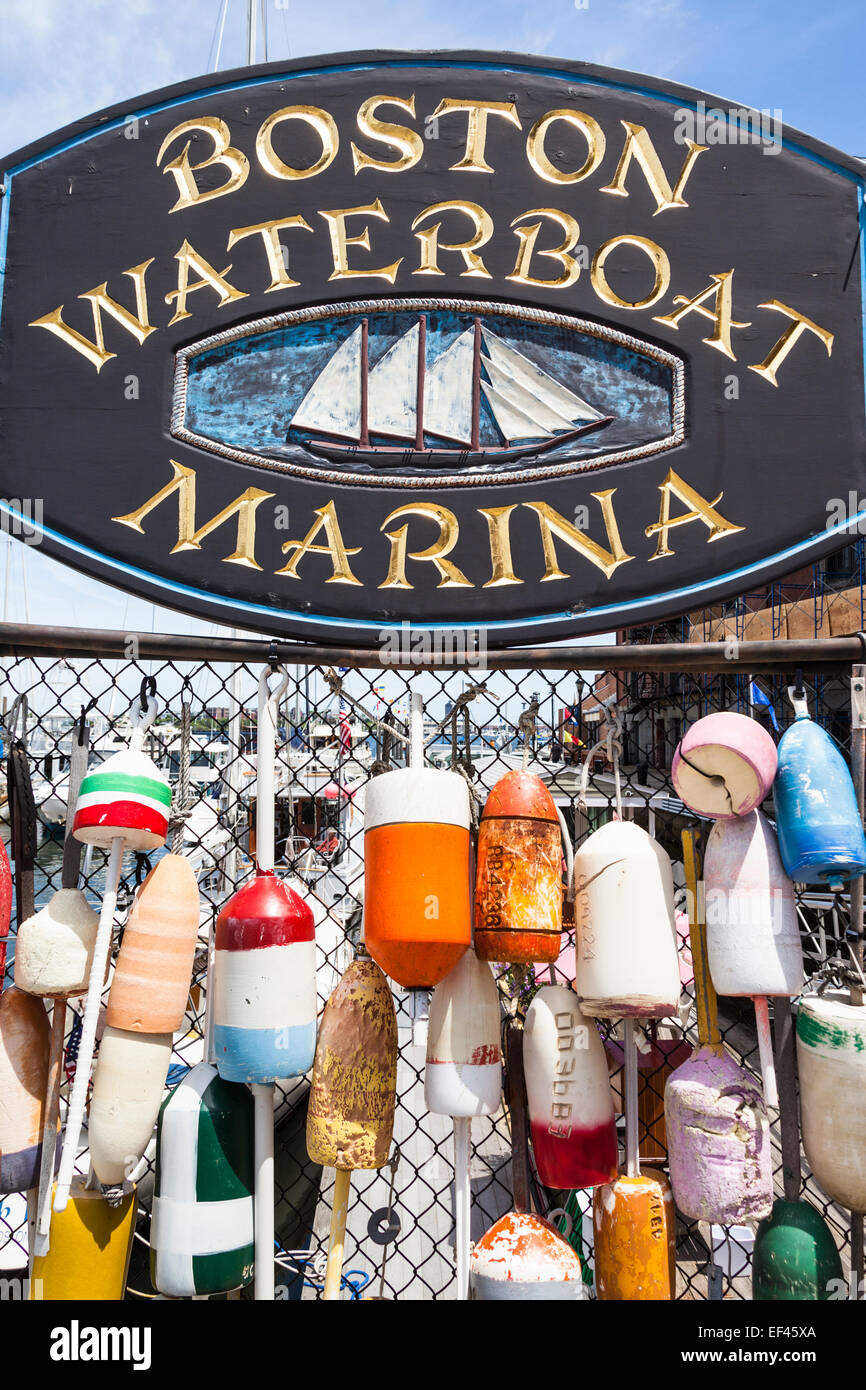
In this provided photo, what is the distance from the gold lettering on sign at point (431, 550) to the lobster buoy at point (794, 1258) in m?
1.69

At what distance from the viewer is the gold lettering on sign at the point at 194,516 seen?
6.86 feet

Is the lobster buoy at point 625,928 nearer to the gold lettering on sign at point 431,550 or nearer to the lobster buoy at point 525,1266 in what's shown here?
the lobster buoy at point 525,1266

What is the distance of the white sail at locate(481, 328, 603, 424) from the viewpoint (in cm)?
213

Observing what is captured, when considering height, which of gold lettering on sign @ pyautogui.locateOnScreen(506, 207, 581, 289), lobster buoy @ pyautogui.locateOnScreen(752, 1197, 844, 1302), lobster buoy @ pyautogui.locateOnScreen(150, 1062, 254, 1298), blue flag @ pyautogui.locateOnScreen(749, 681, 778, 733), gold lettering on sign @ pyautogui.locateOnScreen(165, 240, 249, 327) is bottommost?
lobster buoy @ pyautogui.locateOnScreen(752, 1197, 844, 1302)

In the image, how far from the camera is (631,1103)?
2076 mm

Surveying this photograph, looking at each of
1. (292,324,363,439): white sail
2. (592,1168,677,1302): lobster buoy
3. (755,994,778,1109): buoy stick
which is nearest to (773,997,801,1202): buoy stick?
(755,994,778,1109): buoy stick

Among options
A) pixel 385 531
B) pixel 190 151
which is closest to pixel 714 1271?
pixel 385 531

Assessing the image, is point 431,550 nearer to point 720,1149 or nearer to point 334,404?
point 334,404

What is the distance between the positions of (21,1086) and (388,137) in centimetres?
249

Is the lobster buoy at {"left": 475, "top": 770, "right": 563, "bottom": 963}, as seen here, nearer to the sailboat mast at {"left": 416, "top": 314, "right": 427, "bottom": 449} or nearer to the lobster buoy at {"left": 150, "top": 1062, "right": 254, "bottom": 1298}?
the lobster buoy at {"left": 150, "top": 1062, "right": 254, "bottom": 1298}

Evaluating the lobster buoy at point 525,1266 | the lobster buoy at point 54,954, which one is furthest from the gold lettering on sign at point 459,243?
the lobster buoy at point 525,1266

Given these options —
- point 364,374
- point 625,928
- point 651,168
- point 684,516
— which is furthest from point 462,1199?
point 651,168

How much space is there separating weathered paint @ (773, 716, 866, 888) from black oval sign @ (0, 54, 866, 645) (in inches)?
17.5
